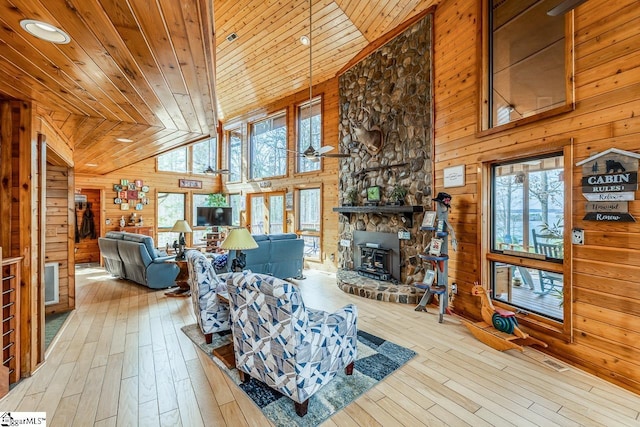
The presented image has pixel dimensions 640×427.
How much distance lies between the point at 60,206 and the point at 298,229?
469 cm

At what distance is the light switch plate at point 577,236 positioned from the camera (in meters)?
2.65

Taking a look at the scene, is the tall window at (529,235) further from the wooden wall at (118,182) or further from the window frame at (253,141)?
the wooden wall at (118,182)

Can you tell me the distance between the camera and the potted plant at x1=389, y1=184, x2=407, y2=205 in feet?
15.9

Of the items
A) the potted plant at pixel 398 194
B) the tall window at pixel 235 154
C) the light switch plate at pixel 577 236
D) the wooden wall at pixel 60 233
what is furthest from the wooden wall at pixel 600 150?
the tall window at pixel 235 154

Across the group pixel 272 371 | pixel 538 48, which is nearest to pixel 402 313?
pixel 272 371

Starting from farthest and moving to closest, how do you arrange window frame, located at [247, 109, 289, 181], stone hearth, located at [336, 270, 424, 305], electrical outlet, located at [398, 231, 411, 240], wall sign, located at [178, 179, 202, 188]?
wall sign, located at [178, 179, 202, 188], window frame, located at [247, 109, 289, 181], electrical outlet, located at [398, 231, 411, 240], stone hearth, located at [336, 270, 424, 305]

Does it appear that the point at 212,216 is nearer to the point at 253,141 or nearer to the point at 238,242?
the point at 253,141

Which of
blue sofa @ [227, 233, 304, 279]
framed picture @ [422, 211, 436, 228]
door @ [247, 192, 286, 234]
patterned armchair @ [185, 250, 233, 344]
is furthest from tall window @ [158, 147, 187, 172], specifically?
framed picture @ [422, 211, 436, 228]

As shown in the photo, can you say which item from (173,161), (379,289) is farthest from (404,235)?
(173,161)

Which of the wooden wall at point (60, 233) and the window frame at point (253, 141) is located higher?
the window frame at point (253, 141)

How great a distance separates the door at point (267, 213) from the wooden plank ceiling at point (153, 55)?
11.0ft

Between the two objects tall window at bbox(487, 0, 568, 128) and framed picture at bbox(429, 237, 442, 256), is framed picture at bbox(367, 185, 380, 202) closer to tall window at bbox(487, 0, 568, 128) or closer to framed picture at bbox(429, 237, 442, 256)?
framed picture at bbox(429, 237, 442, 256)

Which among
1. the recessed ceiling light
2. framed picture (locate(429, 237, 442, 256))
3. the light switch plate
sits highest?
the recessed ceiling light

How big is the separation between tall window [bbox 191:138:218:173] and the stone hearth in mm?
6836
